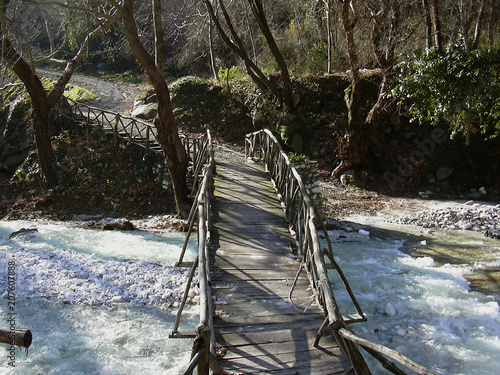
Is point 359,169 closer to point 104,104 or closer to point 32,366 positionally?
point 32,366

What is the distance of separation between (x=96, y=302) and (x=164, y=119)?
226 inches

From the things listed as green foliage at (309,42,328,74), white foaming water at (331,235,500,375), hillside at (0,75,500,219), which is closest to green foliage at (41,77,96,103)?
hillside at (0,75,500,219)

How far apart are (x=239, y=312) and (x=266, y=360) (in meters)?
0.93

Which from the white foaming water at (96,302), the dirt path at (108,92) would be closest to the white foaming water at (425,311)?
the white foaming water at (96,302)

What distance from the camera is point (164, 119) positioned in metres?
11.4

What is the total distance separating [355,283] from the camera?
805 cm

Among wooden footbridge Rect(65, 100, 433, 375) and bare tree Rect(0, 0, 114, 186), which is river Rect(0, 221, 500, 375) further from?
bare tree Rect(0, 0, 114, 186)

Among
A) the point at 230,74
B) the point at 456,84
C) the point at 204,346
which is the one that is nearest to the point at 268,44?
the point at 230,74

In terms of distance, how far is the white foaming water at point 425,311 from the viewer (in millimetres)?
5953

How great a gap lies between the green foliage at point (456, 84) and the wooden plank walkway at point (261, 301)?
708cm

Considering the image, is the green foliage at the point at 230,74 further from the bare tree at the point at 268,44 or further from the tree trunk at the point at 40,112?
the tree trunk at the point at 40,112

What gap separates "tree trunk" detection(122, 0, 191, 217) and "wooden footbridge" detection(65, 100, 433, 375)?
3045 millimetres

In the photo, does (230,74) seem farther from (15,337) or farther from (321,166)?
(15,337)

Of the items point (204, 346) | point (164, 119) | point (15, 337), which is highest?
point (164, 119)
